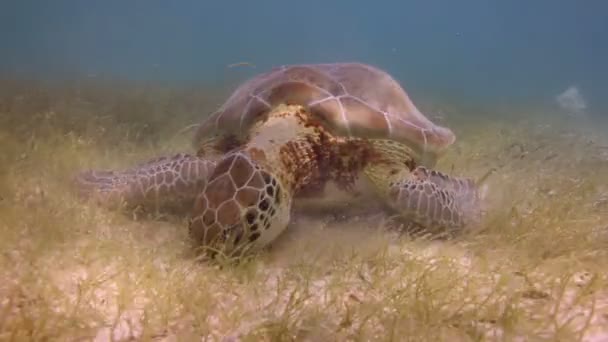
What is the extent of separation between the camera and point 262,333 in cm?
208

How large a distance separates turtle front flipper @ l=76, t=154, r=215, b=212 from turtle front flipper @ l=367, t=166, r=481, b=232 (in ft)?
5.37

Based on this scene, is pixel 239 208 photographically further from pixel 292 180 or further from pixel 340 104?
pixel 340 104

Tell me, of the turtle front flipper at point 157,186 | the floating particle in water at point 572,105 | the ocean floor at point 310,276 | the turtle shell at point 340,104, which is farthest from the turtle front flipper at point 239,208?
the floating particle in water at point 572,105

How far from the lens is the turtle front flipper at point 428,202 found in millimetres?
3662

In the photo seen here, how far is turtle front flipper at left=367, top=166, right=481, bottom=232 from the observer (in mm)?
3662

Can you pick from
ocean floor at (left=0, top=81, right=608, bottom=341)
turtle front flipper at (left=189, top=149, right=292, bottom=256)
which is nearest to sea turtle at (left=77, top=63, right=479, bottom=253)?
turtle front flipper at (left=189, top=149, right=292, bottom=256)

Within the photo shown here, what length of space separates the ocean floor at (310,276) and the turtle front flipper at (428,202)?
16cm

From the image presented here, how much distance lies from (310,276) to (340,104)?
74.9 inches

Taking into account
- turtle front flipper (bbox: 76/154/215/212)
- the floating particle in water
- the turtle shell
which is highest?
the turtle shell

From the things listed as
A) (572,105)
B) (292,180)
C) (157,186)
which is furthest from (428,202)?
(572,105)

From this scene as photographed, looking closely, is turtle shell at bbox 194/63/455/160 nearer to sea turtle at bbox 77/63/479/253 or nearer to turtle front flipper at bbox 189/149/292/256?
sea turtle at bbox 77/63/479/253

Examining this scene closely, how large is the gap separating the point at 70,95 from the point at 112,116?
242cm

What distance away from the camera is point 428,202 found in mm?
3678

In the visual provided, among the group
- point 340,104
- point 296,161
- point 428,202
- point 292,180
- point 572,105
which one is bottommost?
point 572,105
